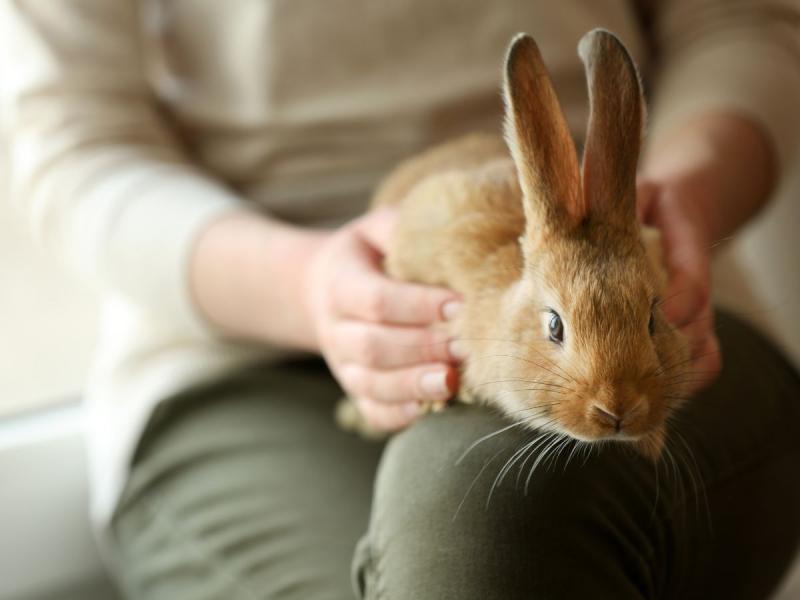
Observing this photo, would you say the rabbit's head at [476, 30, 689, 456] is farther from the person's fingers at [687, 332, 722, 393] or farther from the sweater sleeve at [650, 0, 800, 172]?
the sweater sleeve at [650, 0, 800, 172]

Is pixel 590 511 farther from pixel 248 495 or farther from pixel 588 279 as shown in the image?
pixel 248 495

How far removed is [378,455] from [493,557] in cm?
33

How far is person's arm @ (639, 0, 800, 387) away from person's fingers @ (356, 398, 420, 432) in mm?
259

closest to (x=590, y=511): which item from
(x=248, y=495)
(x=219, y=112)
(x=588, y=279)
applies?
(x=588, y=279)

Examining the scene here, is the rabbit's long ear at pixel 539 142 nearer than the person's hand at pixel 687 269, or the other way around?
the rabbit's long ear at pixel 539 142

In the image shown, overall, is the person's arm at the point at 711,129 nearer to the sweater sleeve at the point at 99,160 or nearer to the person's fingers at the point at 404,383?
the person's fingers at the point at 404,383

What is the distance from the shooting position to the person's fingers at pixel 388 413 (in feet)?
2.50

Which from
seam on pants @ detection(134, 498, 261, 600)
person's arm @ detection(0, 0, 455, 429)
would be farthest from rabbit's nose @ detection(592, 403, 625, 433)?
seam on pants @ detection(134, 498, 261, 600)

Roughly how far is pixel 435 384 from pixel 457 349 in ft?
0.13

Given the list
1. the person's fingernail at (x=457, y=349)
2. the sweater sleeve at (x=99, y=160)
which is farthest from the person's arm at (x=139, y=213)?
the person's fingernail at (x=457, y=349)

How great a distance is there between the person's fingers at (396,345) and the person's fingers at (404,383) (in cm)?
1

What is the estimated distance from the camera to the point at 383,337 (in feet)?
2.51

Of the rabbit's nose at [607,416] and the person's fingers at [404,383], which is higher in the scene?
the rabbit's nose at [607,416]

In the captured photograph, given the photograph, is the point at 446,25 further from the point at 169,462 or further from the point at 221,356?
the point at 169,462
